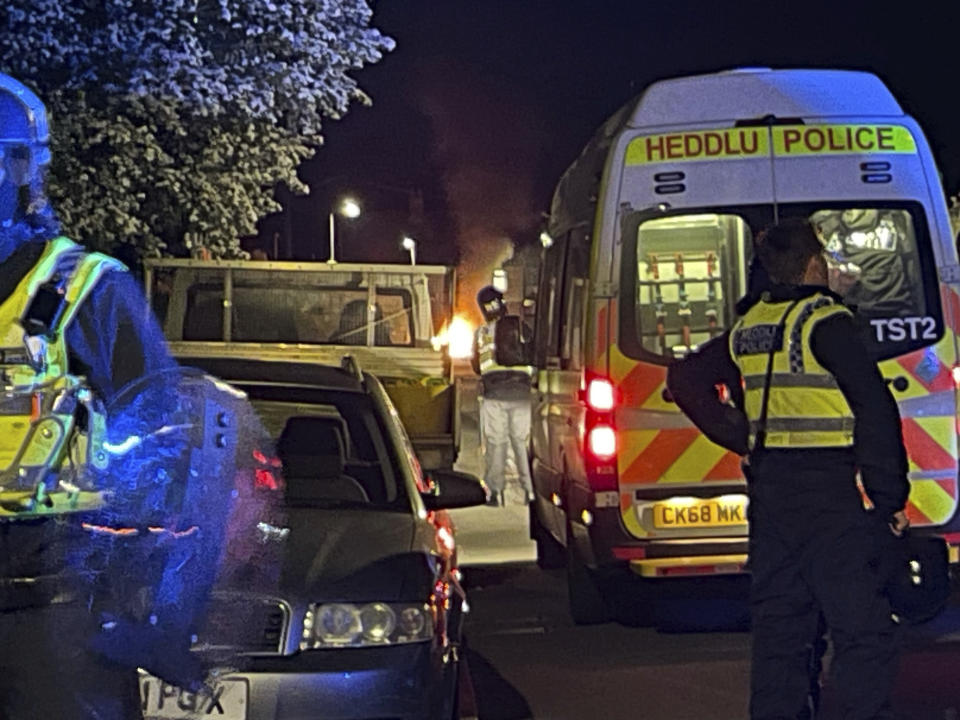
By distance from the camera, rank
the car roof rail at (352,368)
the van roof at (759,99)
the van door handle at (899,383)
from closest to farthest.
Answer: the car roof rail at (352,368) → the van door handle at (899,383) → the van roof at (759,99)

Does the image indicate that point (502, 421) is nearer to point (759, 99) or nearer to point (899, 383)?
point (759, 99)

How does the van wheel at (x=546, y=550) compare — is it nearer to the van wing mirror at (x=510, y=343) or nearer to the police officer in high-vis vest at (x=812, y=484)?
the van wing mirror at (x=510, y=343)

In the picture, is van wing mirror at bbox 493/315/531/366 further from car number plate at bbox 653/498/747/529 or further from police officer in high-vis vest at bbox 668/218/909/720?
police officer in high-vis vest at bbox 668/218/909/720

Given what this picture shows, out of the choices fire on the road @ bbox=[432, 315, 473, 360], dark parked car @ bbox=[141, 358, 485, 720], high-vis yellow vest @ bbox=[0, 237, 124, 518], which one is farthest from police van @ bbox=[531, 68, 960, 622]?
fire on the road @ bbox=[432, 315, 473, 360]

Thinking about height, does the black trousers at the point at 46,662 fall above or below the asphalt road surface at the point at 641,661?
above

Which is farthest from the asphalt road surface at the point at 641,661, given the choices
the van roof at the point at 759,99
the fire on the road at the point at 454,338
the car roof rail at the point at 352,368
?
the fire on the road at the point at 454,338

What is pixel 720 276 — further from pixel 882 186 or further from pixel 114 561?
pixel 114 561

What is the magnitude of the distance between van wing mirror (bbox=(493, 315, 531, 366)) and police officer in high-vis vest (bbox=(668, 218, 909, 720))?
14.5ft

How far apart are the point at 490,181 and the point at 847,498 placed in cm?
4136

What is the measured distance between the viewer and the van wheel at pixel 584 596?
8141 millimetres

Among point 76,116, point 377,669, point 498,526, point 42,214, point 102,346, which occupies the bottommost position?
point 498,526

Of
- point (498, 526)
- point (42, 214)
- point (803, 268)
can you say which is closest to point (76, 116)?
point (498, 526)

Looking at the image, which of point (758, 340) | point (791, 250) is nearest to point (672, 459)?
point (758, 340)

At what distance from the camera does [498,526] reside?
1276 cm
